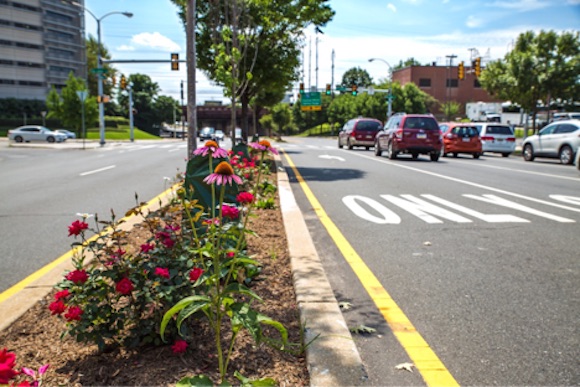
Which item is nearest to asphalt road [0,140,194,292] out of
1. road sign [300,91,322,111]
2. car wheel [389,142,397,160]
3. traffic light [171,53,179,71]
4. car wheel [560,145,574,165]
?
car wheel [389,142,397,160]

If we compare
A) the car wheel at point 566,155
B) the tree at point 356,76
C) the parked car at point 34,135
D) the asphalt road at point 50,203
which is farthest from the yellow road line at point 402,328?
the tree at point 356,76

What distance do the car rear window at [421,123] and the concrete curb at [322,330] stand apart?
16063 mm

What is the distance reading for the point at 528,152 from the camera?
22562mm

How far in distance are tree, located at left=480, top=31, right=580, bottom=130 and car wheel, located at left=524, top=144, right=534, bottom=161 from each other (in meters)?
9.84

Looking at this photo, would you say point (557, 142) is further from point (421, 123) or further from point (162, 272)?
point (162, 272)

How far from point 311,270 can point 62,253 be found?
3.08m

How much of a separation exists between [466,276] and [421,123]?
1621cm

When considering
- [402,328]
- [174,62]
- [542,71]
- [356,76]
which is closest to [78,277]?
[402,328]

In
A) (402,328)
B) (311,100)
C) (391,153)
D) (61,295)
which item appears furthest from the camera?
(311,100)

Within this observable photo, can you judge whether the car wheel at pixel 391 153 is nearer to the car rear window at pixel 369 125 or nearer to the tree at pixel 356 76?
the car rear window at pixel 369 125

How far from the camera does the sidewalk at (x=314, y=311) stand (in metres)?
2.54

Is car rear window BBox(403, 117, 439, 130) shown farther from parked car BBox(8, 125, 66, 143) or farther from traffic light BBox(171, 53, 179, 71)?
parked car BBox(8, 125, 66, 143)

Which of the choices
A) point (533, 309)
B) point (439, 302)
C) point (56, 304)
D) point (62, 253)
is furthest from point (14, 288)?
point (533, 309)

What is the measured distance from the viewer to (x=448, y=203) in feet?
29.1
